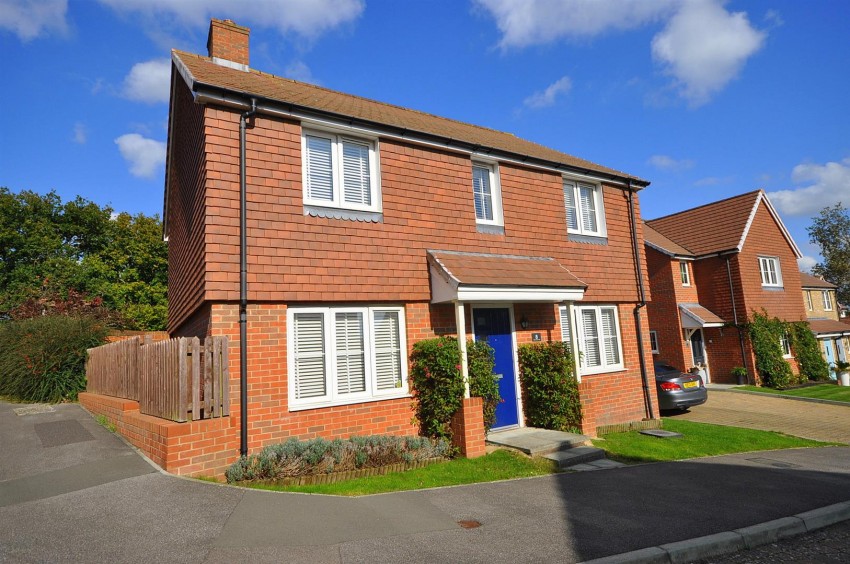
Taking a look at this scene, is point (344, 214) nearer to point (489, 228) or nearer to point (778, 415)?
point (489, 228)

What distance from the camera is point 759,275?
72.7ft

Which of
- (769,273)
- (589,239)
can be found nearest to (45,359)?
(589,239)

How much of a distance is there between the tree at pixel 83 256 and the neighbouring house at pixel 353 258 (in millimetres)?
20333

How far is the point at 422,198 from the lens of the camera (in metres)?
9.18

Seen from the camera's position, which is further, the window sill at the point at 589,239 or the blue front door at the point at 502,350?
the window sill at the point at 589,239

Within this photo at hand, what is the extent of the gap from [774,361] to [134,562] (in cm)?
2337

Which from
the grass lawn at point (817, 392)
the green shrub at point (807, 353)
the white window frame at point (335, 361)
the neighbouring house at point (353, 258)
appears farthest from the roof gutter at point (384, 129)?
the green shrub at point (807, 353)

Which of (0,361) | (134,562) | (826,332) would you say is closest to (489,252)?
(134,562)

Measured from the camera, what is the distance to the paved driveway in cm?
1173

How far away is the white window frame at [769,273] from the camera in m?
22.5

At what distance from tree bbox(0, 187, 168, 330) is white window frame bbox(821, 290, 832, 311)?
4202cm

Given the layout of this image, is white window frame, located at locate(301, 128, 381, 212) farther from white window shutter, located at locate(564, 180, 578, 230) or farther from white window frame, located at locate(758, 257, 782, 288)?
white window frame, located at locate(758, 257, 782, 288)

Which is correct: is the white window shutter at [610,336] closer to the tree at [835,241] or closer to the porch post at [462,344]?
the porch post at [462,344]

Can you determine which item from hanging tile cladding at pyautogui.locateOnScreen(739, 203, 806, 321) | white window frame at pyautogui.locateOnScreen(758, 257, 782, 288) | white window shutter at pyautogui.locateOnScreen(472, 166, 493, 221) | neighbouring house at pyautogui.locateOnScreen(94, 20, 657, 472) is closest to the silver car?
neighbouring house at pyautogui.locateOnScreen(94, 20, 657, 472)
